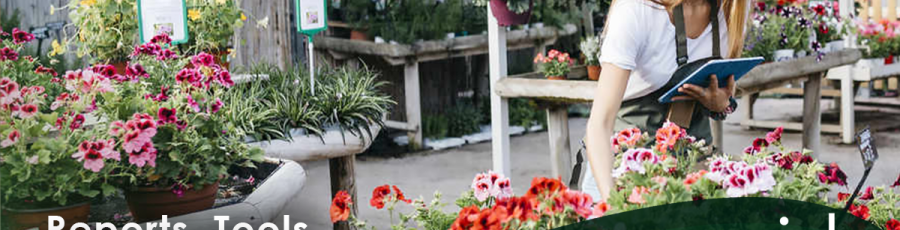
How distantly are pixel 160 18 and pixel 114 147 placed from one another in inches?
51.6

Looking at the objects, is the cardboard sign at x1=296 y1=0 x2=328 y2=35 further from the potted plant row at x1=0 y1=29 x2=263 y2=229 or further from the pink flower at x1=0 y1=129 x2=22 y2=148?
the pink flower at x1=0 y1=129 x2=22 y2=148

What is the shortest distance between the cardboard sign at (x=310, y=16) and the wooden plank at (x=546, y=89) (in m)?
1.15

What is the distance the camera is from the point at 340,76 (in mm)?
4383

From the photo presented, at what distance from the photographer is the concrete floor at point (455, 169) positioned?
227 inches

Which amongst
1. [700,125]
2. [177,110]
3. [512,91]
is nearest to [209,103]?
[177,110]

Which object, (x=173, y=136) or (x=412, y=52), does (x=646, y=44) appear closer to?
(x=173, y=136)

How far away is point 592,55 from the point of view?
5266 mm

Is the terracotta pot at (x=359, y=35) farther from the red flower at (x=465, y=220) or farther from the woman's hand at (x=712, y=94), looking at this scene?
the red flower at (x=465, y=220)

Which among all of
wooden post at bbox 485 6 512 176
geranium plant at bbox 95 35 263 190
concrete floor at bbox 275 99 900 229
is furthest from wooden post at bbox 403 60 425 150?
geranium plant at bbox 95 35 263 190

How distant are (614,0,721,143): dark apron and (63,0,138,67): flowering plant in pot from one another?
2332 millimetres

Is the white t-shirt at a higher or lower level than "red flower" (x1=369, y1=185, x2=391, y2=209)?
higher

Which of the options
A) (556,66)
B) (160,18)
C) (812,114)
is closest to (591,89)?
Answer: (556,66)

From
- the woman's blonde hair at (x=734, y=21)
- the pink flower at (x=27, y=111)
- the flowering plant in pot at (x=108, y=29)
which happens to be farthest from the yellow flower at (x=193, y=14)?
the woman's blonde hair at (x=734, y=21)

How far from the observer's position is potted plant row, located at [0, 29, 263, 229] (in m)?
2.18
